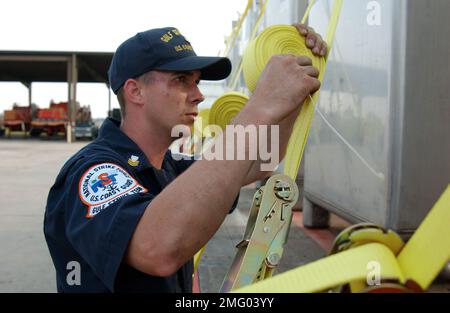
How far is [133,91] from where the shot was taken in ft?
4.64

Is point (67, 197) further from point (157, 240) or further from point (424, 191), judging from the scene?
point (424, 191)

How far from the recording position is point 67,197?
1130mm

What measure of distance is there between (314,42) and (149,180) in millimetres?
618

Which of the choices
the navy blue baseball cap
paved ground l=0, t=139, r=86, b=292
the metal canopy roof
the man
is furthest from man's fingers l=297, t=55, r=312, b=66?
the metal canopy roof

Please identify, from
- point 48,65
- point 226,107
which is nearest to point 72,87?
point 48,65

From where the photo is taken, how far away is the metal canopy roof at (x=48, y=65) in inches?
934

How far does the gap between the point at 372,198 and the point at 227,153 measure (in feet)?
7.48

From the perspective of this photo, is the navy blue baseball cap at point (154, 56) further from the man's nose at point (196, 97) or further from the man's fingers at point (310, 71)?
the man's fingers at point (310, 71)

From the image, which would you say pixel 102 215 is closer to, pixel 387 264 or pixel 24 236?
pixel 387 264

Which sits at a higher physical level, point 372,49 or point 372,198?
point 372,49

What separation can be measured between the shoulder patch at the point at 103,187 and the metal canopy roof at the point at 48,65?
23.8 metres

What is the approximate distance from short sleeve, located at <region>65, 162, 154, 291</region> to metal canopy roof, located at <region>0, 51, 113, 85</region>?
23.9 m

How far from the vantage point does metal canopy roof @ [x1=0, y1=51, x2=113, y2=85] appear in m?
23.7
